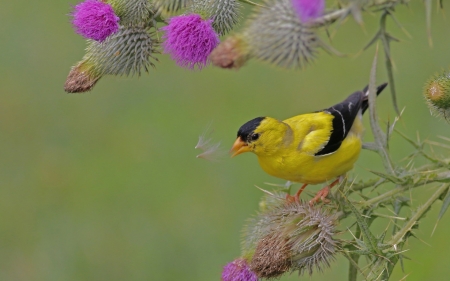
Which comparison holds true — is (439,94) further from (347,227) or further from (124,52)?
(124,52)

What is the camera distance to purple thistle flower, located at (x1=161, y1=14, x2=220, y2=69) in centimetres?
237

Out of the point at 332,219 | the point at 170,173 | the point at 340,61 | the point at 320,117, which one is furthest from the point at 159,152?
the point at 332,219

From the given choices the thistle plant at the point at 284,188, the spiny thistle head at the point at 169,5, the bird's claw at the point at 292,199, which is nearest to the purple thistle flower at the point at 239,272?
the thistle plant at the point at 284,188

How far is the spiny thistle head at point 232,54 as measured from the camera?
1.78 metres

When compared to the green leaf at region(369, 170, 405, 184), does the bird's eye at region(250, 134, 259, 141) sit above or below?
above

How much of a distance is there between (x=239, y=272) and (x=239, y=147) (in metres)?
0.54

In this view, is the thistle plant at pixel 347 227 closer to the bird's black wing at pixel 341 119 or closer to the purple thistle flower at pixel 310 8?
the bird's black wing at pixel 341 119

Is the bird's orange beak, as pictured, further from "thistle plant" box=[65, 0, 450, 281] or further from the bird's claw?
the bird's claw

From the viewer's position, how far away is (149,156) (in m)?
5.90

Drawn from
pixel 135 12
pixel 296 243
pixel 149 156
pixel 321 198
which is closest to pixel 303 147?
pixel 321 198

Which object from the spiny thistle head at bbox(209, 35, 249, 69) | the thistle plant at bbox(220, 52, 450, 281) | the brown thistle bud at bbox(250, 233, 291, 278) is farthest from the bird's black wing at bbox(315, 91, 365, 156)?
the spiny thistle head at bbox(209, 35, 249, 69)

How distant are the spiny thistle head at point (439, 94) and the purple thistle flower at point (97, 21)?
1.21 m

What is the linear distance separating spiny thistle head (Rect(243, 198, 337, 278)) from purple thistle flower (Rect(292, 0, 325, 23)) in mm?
946

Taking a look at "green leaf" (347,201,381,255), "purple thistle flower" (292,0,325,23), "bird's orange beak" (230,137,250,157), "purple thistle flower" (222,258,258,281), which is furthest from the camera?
"bird's orange beak" (230,137,250,157)
